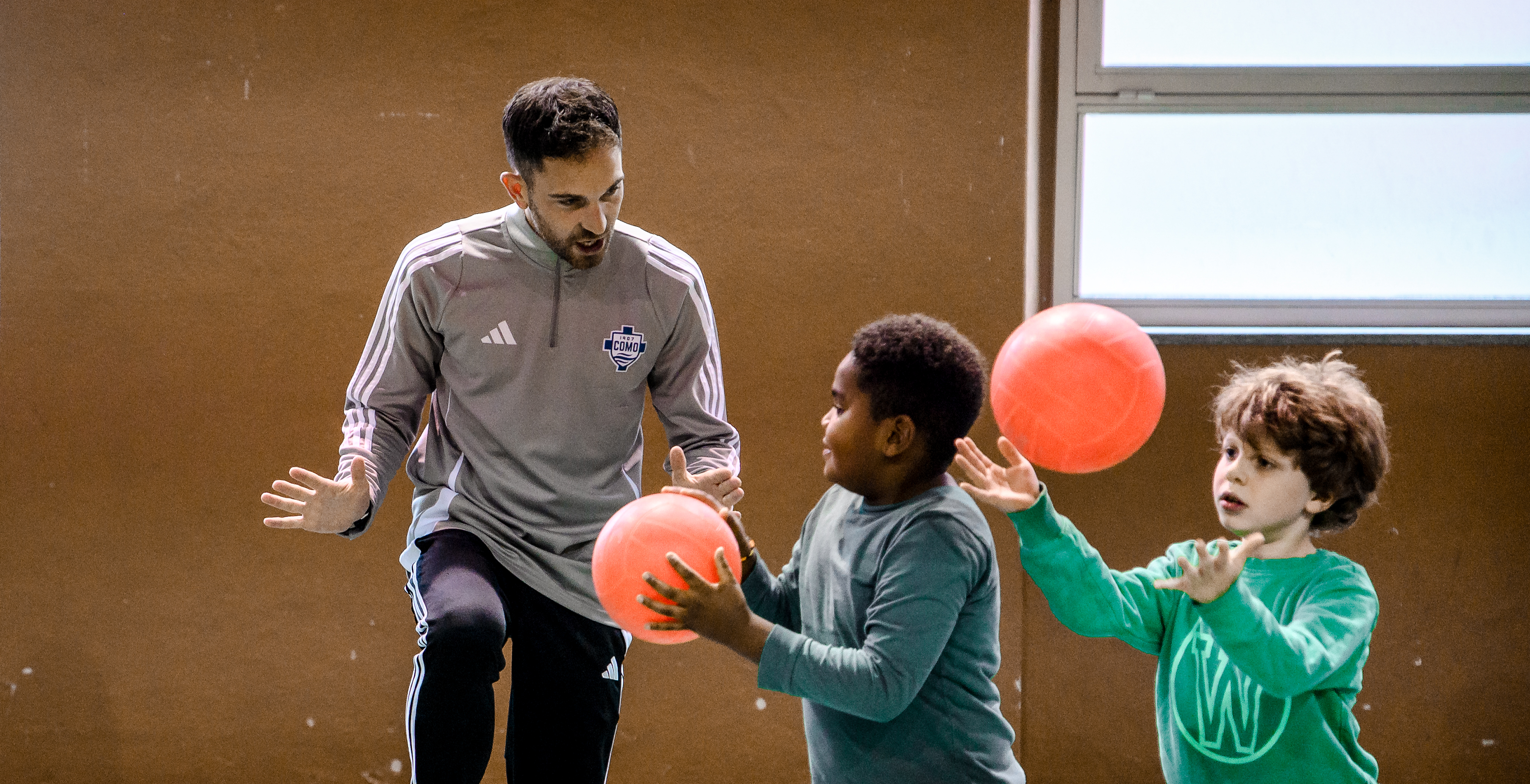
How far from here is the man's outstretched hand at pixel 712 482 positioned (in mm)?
1927

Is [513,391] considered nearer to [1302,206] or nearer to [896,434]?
A: [896,434]

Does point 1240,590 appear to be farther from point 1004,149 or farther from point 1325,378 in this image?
point 1004,149

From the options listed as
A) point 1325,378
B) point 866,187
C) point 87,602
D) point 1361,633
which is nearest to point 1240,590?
point 1361,633

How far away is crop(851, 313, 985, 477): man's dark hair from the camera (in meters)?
1.64

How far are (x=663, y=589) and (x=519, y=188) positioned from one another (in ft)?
2.94

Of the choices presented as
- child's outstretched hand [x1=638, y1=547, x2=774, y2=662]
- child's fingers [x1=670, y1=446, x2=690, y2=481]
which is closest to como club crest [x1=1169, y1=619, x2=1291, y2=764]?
child's outstretched hand [x1=638, y1=547, x2=774, y2=662]

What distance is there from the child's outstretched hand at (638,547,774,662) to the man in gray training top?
1.47 feet

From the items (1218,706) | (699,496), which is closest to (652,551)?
(699,496)

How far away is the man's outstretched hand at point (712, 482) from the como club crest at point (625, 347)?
22cm

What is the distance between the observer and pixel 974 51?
2947 mm

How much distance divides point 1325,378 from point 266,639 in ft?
8.35

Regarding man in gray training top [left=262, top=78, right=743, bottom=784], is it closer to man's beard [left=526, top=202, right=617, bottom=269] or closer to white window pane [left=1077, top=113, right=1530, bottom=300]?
man's beard [left=526, top=202, right=617, bottom=269]

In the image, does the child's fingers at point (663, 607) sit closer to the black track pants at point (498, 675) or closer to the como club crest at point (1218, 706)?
the black track pants at point (498, 675)

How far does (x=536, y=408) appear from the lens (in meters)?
2.02
